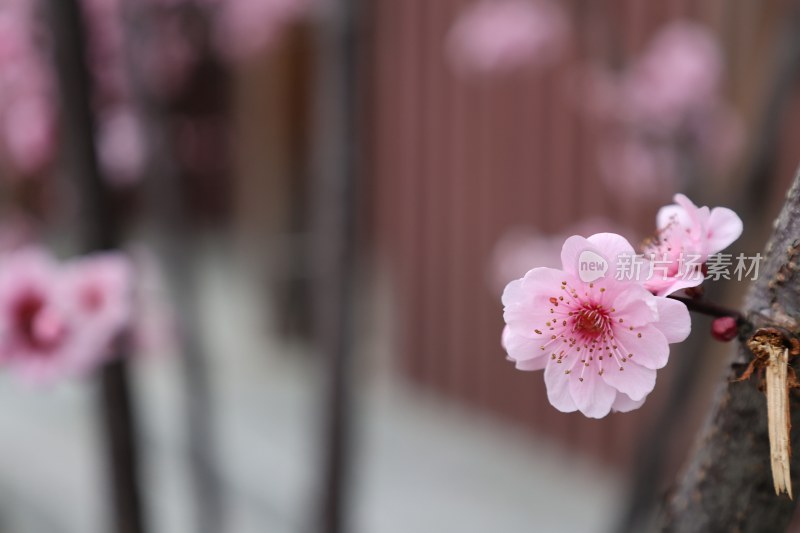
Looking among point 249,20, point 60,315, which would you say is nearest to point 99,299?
point 60,315

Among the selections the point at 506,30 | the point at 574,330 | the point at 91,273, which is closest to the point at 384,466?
the point at 506,30

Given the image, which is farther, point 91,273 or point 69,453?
point 69,453

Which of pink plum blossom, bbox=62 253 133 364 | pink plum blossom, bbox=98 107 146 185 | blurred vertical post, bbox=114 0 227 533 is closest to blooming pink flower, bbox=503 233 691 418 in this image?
pink plum blossom, bbox=62 253 133 364

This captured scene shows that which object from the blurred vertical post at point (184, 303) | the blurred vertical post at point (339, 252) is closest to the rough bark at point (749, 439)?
the blurred vertical post at point (339, 252)

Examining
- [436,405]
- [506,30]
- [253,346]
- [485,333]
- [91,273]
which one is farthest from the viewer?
[253,346]

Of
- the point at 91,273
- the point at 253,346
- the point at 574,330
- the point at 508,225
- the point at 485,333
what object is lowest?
the point at 253,346

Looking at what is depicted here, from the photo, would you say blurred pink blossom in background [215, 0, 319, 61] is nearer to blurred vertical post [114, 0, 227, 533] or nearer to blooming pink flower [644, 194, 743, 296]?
blurred vertical post [114, 0, 227, 533]

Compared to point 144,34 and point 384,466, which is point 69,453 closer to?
point 384,466

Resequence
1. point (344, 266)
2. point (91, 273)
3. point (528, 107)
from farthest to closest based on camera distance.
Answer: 1. point (528, 107)
2. point (344, 266)
3. point (91, 273)

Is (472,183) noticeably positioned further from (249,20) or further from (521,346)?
(521,346)
